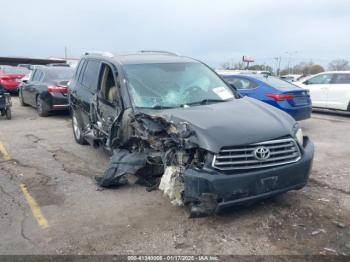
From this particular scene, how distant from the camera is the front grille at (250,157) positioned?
3803mm

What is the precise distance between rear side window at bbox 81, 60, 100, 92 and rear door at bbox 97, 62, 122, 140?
252mm

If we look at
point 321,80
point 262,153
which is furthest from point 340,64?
point 262,153

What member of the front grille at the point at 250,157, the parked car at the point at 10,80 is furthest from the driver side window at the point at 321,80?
the parked car at the point at 10,80

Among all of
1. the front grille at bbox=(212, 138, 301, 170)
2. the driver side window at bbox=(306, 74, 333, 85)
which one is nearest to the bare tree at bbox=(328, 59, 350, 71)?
the driver side window at bbox=(306, 74, 333, 85)

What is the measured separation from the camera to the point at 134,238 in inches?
149

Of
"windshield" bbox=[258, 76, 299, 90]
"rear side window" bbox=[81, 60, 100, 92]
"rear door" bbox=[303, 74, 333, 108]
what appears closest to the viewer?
"rear side window" bbox=[81, 60, 100, 92]

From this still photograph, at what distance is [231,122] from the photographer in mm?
4172

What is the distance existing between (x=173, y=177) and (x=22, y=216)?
181cm

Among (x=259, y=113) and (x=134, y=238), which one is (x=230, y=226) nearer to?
(x=134, y=238)

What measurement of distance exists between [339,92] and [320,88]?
726 millimetres

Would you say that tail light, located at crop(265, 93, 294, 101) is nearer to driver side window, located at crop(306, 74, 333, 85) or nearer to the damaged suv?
the damaged suv

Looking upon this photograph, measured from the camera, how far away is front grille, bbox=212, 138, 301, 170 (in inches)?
150

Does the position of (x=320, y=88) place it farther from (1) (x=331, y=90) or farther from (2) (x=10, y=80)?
(2) (x=10, y=80)

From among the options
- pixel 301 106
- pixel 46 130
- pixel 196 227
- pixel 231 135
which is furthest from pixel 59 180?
pixel 301 106
